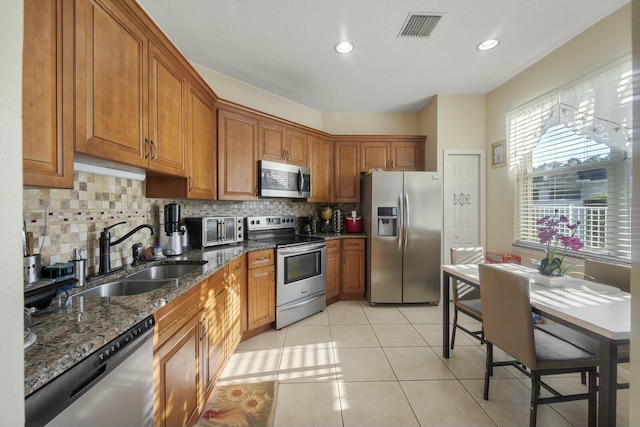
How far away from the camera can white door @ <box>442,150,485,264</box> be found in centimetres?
342

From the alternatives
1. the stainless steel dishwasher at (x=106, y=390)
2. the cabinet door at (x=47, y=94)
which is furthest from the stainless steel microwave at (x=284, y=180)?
the stainless steel dishwasher at (x=106, y=390)

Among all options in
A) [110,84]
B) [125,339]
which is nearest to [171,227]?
[110,84]

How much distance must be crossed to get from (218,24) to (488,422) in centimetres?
340

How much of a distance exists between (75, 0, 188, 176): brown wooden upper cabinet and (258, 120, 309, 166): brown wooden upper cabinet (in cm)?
115

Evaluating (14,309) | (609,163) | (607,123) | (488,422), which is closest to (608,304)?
(488,422)

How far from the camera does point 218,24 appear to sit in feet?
6.94

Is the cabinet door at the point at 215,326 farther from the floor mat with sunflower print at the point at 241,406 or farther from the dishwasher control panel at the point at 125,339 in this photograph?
the dishwasher control panel at the point at 125,339

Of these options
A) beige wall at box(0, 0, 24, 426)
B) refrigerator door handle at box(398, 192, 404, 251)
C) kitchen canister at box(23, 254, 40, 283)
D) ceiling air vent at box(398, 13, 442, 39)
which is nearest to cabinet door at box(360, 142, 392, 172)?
refrigerator door handle at box(398, 192, 404, 251)

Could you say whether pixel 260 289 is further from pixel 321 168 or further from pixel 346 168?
pixel 346 168

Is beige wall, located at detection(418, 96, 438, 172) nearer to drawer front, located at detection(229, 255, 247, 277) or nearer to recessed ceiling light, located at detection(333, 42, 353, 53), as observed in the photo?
recessed ceiling light, located at detection(333, 42, 353, 53)

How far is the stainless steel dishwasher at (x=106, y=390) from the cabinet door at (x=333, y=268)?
245 cm

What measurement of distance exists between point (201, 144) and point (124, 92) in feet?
3.08

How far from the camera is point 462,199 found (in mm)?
3459

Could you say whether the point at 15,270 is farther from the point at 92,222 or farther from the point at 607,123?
the point at 607,123
